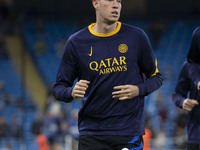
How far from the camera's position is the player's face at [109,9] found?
4.77 metres

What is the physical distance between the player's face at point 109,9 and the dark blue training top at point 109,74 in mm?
145

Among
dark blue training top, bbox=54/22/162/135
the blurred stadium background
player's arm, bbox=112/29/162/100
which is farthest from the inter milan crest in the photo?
the blurred stadium background

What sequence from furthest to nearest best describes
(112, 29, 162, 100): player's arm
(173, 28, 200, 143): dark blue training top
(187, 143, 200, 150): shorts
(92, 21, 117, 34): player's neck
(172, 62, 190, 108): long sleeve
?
(172, 62, 190, 108): long sleeve, (187, 143, 200, 150): shorts, (173, 28, 200, 143): dark blue training top, (92, 21, 117, 34): player's neck, (112, 29, 162, 100): player's arm

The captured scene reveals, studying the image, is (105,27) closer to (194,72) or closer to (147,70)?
(147,70)

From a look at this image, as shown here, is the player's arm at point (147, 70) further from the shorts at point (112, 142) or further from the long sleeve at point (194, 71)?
the long sleeve at point (194, 71)

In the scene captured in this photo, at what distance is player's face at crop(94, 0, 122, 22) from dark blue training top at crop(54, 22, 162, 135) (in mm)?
145

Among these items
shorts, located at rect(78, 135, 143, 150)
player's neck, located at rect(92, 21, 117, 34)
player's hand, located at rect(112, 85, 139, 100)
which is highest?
player's neck, located at rect(92, 21, 117, 34)

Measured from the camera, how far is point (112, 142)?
468 cm

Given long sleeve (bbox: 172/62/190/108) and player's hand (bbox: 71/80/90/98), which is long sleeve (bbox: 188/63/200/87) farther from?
player's hand (bbox: 71/80/90/98)

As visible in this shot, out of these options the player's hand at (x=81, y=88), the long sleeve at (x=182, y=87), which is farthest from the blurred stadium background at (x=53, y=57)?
the player's hand at (x=81, y=88)

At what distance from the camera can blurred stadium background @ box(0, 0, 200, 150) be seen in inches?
663

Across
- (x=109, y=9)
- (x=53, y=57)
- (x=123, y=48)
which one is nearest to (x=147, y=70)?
(x=123, y=48)

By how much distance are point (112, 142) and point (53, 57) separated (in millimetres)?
20267

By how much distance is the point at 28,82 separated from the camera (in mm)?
24125
